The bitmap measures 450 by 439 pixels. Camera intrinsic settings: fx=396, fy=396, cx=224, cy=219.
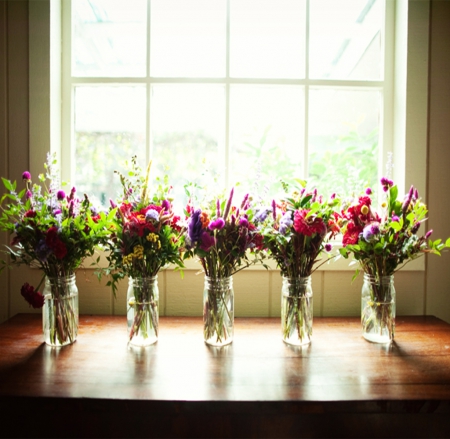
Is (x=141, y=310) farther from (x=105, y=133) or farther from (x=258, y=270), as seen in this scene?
(x=105, y=133)

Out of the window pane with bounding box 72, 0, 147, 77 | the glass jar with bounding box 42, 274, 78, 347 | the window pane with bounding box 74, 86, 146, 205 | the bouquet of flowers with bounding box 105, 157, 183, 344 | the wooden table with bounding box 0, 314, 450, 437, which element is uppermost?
the window pane with bounding box 72, 0, 147, 77

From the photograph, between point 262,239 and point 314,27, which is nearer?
point 262,239

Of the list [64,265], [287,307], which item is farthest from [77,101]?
[287,307]

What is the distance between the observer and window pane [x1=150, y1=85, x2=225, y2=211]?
179cm

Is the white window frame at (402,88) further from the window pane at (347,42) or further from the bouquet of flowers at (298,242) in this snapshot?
the bouquet of flowers at (298,242)

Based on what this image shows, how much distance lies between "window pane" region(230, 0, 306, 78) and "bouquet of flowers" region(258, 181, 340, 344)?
0.73m

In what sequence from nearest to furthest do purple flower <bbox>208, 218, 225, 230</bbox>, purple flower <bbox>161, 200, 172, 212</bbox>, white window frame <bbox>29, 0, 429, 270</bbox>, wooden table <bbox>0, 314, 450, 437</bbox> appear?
wooden table <bbox>0, 314, 450, 437</bbox> → purple flower <bbox>208, 218, 225, 230</bbox> → purple flower <bbox>161, 200, 172, 212</bbox> → white window frame <bbox>29, 0, 429, 270</bbox>

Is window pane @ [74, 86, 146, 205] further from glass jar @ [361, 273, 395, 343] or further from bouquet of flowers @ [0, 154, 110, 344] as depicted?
glass jar @ [361, 273, 395, 343]

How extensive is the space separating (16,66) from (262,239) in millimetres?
1258

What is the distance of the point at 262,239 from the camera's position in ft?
4.31

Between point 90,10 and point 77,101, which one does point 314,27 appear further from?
point 77,101

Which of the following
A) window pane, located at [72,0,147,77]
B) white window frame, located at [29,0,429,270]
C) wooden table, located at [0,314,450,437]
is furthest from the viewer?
window pane, located at [72,0,147,77]

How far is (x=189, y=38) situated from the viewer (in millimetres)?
1797

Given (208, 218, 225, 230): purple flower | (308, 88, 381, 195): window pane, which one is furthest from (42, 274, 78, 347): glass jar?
(308, 88, 381, 195): window pane
